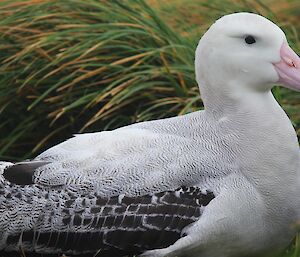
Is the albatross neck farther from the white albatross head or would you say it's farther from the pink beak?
the pink beak

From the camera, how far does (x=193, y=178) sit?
5078mm

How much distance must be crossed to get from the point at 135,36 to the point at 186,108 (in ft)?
2.82

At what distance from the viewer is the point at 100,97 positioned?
274 inches

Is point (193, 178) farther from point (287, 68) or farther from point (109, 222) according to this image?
point (287, 68)

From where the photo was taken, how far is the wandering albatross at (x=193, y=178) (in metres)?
5.02

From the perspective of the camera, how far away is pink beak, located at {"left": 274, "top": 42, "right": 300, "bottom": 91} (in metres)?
5.27

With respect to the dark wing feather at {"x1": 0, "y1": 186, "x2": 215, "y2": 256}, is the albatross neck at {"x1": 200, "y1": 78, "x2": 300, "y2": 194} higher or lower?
higher

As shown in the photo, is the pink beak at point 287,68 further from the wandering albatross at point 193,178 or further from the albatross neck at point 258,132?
the albatross neck at point 258,132

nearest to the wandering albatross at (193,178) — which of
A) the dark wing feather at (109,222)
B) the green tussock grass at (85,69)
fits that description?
the dark wing feather at (109,222)

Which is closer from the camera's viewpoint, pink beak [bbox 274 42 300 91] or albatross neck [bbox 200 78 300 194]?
albatross neck [bbox 200 78 300 194]

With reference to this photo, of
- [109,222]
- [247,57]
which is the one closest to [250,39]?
[247,57]

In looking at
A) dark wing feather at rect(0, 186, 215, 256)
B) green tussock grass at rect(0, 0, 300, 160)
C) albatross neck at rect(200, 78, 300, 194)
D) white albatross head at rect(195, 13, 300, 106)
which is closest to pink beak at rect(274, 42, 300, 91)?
white albatross head at rect(195, 13, 300, 106)

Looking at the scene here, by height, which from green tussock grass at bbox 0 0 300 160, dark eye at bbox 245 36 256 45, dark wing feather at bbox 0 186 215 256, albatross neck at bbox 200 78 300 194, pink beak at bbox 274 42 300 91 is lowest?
green tussock grass at bbox 0 0 300 160

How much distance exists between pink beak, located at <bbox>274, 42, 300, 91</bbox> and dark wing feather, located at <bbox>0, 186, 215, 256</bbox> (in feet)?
2.31
